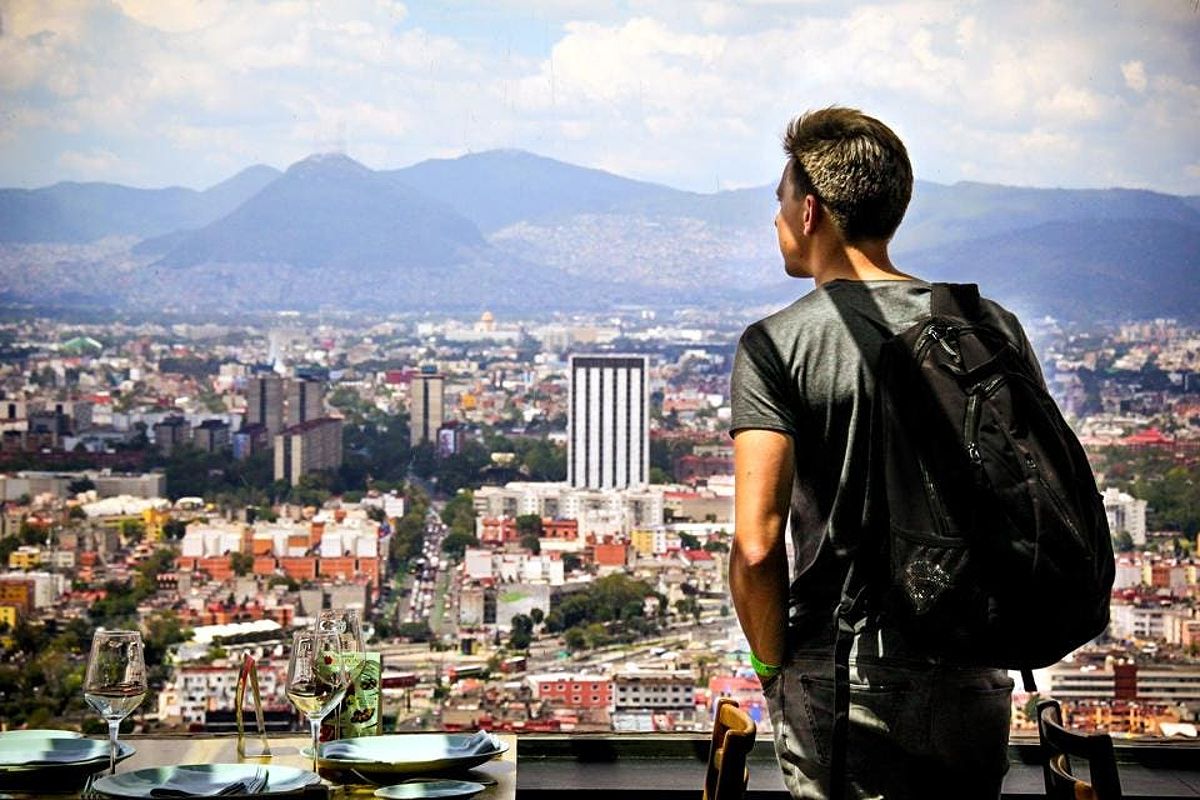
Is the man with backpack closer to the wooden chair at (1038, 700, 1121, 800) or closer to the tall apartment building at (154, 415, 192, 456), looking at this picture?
the wooden chair at (1038, 700, 1121, 800)

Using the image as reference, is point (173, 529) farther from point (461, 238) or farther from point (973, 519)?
point (973, 519)

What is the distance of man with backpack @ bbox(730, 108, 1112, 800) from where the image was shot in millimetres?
1521

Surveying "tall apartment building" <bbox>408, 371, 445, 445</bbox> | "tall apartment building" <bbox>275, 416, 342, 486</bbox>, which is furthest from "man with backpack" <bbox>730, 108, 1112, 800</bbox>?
"tall apartment building" <bbox>275, 416, 342, 486</bbox>

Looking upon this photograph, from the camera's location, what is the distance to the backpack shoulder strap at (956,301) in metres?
1.64

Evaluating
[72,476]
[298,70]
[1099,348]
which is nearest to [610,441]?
[1099,348]

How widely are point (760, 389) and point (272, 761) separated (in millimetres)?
880

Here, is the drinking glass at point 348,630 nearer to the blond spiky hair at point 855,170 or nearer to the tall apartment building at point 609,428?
the blond spiky hair at point 855,170

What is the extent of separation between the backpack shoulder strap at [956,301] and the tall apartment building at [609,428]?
10.6ft

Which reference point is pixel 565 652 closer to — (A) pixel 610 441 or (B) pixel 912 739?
(A) pixel 610 441

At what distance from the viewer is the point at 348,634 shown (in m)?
1.98

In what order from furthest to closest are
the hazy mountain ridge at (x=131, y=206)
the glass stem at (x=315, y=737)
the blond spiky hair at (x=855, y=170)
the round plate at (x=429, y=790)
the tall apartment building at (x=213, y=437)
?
the hazy mountain ridge at (x=131, y=206) < the tall apartment building at (x=213, y=437) < the glass stem at (x=315, y=737) < the round plate at (x=429, y=790) < the blond spiky hair at (x=855, y=170)

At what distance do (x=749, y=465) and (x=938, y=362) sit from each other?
227 millimetres

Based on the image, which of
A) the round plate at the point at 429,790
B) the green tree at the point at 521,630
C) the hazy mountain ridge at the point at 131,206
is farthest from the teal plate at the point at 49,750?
the hazy mountain ridge at the point at 131,206

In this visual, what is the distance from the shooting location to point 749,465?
1.62 m
